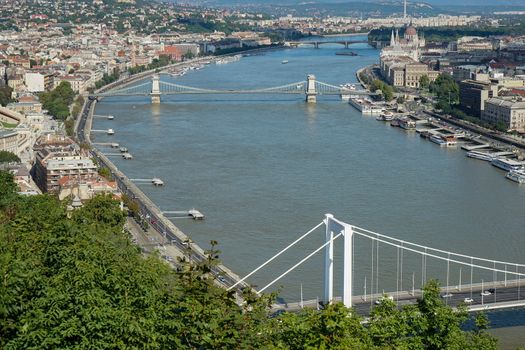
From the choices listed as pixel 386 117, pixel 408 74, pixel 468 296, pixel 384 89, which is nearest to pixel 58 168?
pixel 468 296

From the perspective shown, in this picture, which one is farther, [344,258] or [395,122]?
[395,122]

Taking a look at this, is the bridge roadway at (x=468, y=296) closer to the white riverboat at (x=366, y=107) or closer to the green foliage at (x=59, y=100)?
the green foliage at (x=59, y=100)

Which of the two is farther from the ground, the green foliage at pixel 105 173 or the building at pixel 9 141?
the building at pixel 9 141

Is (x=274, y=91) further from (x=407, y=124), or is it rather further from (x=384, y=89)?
(x=407, y=124)

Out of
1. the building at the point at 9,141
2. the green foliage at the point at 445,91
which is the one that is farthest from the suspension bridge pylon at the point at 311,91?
the building at the point at 9,141

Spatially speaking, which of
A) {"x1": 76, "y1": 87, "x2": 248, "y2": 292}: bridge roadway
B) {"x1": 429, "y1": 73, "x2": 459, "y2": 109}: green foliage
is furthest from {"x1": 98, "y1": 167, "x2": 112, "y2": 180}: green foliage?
{"x1": 429, "y1": 73, "x2": 459, "y2": 109}: green foliage
